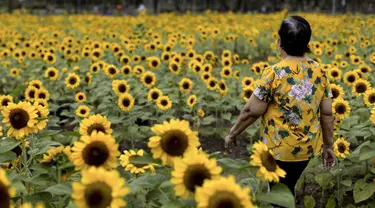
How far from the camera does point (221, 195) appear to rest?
5.91 feet

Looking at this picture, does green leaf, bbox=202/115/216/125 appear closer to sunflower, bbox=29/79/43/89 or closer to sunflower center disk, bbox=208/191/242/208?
sunflower, bbox=29/79/43/89

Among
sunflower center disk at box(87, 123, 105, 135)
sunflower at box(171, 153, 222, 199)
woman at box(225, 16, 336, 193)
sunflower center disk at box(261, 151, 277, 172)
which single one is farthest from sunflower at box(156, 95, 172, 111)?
sunflower at box(171, 153, 222, 199)

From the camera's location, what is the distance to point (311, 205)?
4023 mm

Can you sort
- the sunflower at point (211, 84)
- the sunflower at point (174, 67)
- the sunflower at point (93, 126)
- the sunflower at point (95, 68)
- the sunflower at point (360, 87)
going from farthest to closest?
the sunflower at point (95, 68) < the sunflower at point (174, 67) < the sunflower at point (211, 84) < the sunflower at point (360, 87) < the sunflower at point (93, 126)

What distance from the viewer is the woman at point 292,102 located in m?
3.15

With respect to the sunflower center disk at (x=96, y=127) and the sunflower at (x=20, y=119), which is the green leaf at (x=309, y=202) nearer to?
the sunflower center disk at (x=96, y=127)

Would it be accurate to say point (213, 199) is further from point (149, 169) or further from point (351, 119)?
point (351, 119)

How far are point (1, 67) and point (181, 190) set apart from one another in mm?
7869

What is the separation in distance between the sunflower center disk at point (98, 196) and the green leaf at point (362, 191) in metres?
2.49

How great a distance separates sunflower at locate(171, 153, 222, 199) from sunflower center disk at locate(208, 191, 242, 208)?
18 centimetres

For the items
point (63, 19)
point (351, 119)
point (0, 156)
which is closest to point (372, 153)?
point (351, 119)

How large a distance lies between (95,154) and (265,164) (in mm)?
638

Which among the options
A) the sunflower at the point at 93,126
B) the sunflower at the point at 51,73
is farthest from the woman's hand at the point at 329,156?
the sunflower at the point at 51,73

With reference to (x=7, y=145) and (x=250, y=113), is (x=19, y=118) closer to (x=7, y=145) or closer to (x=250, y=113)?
(x=7, y=145)
